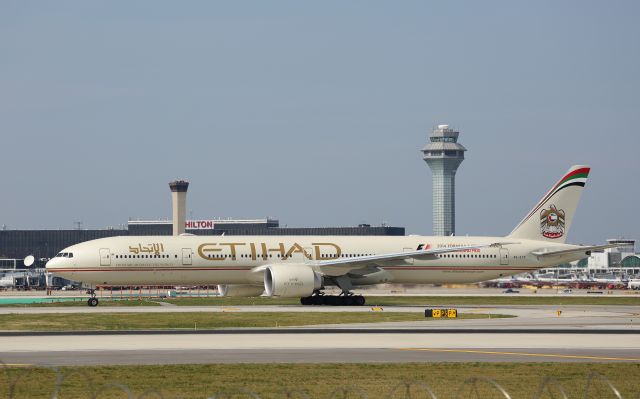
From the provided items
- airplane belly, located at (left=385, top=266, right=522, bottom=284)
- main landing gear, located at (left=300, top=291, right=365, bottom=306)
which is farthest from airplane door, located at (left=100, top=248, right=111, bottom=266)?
airplane belly, located at (left=385, top=266, right=522, bottom=284)

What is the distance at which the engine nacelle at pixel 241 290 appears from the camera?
7012 cm

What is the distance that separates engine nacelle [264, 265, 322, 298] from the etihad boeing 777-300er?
64 mm

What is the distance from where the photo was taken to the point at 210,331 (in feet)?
140

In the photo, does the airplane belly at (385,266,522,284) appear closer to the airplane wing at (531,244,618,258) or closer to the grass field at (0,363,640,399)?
the airplane wing at (531,244,618,258)

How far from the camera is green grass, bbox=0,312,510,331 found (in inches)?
1827

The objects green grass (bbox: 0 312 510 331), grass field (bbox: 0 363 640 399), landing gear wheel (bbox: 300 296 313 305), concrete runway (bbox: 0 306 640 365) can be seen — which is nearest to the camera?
grass field (bbox: 0 363 640 399)

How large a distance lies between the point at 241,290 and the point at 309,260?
6.12 m

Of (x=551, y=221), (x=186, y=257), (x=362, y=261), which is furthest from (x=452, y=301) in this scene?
(x=186, y=257)

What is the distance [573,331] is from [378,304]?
26.5 meters

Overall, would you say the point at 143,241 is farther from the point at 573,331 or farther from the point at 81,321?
the point at 573,331

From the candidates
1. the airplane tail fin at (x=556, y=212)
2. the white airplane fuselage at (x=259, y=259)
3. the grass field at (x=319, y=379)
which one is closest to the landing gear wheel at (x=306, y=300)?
the white airplane fuselage at (x=259, y=259)

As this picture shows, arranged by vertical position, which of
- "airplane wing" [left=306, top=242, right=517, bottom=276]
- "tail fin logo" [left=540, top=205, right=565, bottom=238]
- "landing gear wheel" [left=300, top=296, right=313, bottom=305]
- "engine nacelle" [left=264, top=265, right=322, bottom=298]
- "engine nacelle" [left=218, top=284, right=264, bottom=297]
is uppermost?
"tail fin logo" [left=540, top=205, right=565, bottom=238]

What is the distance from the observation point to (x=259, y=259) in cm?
6688

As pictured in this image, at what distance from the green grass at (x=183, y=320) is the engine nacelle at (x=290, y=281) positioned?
7.48m
